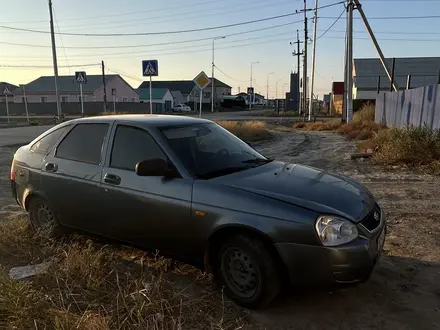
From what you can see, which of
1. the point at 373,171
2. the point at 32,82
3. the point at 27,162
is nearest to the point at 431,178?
the point at 373,171

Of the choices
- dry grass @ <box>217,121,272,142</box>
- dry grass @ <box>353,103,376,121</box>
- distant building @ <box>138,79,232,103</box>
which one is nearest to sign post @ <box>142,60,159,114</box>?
dry grass @ <box>217,121,272,142</box>

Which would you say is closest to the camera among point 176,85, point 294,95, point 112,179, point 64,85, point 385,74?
point 112,179

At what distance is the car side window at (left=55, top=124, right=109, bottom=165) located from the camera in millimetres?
4547

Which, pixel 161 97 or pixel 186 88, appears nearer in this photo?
pixel 161 97

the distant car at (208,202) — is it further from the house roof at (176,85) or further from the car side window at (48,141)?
the house roof at (176,85)

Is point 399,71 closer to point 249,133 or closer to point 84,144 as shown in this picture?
point 249,133

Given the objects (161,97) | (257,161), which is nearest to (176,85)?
(161,97)

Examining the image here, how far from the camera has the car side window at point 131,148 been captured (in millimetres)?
4114

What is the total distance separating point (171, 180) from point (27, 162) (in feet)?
7.76

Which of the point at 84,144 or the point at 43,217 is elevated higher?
the point at 84,144

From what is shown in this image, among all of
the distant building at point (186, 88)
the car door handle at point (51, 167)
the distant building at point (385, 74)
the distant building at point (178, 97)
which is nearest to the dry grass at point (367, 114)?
the car door handle at point (51, 167)

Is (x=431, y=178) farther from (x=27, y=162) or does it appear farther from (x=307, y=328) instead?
(x=27, y=162)

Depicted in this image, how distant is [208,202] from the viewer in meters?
3.56

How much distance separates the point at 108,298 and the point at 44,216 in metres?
2.05
